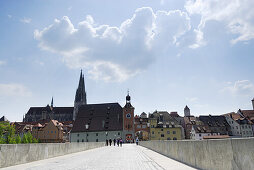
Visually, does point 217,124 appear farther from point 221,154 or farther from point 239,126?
point 221,154

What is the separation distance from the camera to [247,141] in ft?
15.4

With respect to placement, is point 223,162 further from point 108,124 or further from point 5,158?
point 108,124

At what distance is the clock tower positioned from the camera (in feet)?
223

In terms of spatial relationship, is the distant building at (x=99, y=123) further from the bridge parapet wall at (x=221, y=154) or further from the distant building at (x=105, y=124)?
the bridge parapet wall at (x=221, y=154)

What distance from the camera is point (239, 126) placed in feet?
256

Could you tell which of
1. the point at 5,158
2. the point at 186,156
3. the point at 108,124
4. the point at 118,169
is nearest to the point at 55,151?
the point at 5,158

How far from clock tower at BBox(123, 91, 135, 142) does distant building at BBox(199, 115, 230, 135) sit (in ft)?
110

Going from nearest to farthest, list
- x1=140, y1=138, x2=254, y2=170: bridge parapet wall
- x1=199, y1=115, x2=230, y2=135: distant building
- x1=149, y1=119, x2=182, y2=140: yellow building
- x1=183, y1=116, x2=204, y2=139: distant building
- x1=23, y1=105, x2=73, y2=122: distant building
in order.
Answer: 1. x1=140, y1=138, x2=254, y2=170: bridge parapet wall
2. x1=149, y1=119, x2=182, y2=140: yellow building
3. x1=199, y1=115, x2=230, y2=135: distant building
4. x1=183, y1=116, x2=204, y2=139: distant building
5. x1=23, y1=105, x2=73, y2=122: distant building

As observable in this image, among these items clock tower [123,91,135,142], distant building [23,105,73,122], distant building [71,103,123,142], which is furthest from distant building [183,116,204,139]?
distant building [23,105,73,122]

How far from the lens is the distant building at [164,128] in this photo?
70.1 m

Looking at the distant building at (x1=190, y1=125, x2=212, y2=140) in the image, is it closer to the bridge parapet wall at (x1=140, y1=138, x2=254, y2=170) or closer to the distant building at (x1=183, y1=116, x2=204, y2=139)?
the distant building at (x1=183, y1=116, x2=204, y2=139)

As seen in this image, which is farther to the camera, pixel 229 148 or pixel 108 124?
pixel 108 124

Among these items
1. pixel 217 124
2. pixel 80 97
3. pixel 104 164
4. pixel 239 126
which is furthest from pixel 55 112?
pixel 104 164

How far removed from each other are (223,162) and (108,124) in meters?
66.2
